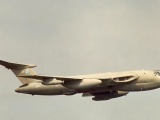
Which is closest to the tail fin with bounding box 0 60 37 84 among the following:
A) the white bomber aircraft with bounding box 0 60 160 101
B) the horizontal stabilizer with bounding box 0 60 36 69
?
the horizontal stabilizer with bounding box 0 60 36 69

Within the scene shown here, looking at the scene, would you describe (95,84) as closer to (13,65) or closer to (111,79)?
(111,79)

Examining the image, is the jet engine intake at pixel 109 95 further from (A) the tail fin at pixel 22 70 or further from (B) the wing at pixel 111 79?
(A) the tail fin at pixel 22 70

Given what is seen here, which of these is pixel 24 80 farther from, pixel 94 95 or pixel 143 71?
pixel 143 71

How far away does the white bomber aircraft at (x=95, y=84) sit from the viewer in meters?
76.9

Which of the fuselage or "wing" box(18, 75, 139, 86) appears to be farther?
the fuselage

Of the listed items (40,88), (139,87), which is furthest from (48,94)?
(139,87)

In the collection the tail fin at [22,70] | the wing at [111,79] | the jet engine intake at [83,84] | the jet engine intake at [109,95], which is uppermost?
the tail fin at [22,70]

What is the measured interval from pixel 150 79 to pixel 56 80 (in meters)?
13.2

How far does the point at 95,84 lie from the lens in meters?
76.3

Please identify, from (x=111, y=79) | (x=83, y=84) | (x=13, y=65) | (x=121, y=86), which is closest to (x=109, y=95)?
(x=121, y=86)

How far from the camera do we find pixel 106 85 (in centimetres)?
7875

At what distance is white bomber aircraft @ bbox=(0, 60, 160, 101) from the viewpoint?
7688 centimetres

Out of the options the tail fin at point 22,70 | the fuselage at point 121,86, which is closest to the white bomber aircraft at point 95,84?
the fuselage at point 121,86

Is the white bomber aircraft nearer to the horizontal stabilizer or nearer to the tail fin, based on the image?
the horizontal stabilizer
